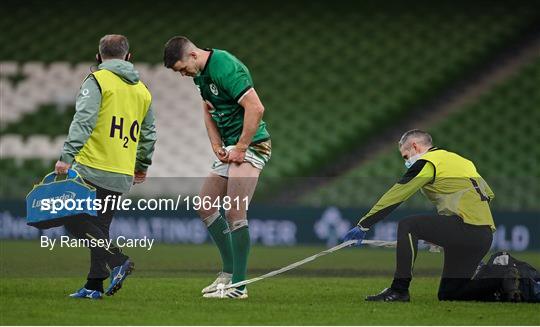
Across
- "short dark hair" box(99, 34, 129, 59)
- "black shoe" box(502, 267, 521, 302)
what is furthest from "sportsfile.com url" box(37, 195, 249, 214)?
"black shoe" box(502, 267, 521, 302)

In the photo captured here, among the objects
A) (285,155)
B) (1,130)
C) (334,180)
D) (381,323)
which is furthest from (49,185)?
(1,130)

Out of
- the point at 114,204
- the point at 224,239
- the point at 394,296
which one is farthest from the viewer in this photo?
the point at 224,239

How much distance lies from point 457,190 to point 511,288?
79 cm

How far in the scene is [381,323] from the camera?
6520mm

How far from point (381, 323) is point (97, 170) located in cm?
219

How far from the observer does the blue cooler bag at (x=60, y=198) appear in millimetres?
7270

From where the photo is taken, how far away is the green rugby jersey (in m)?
7.69

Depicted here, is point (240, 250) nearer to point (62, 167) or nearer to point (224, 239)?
point (224, 239)

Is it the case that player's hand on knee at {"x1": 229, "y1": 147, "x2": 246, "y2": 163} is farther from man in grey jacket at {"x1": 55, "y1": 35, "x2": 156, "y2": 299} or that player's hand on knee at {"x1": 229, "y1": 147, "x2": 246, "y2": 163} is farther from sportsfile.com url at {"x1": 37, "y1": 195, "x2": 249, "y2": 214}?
man in grey jacket at {"x1": 55, "y1": 35, "x2": 156, "y2": 299}

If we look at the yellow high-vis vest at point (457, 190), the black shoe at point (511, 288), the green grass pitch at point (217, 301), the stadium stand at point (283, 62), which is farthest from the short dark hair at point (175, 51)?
the stadium stand at point (283, 62)

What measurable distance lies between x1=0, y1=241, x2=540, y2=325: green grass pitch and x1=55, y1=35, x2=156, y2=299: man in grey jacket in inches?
10.1

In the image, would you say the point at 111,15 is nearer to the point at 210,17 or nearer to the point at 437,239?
the point at 210,17

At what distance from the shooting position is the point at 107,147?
7.46 meters

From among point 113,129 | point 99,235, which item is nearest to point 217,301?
point 99,235
